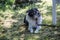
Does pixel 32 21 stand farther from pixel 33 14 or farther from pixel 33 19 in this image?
pixel 33 14

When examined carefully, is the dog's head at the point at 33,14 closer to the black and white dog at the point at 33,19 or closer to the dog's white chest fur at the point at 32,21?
the black and white dog at the point at 33,19

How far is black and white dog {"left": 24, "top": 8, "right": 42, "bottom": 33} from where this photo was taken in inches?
227

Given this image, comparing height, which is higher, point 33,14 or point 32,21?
point 33,14

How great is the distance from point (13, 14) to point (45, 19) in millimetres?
1473

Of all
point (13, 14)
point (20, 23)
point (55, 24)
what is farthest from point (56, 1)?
point (13, 14)

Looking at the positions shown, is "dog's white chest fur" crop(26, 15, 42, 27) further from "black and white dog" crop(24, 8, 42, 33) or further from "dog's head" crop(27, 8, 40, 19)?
"dog's head" crop(27, 8, 40, 19)

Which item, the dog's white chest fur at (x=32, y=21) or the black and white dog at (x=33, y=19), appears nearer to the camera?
the black and white dog at (x=33, y=19)

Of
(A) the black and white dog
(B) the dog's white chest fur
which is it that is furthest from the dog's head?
(B) the dog's white chest fur

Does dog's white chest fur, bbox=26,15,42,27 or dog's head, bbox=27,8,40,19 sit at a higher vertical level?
dog's head, bbox=27,8,40,19

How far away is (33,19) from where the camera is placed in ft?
19.3

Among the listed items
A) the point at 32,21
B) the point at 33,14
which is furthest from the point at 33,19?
the point at 33,14

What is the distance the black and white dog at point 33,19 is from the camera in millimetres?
5762

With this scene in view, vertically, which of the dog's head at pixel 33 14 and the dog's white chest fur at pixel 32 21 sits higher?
the dog's head at pixel 33 14


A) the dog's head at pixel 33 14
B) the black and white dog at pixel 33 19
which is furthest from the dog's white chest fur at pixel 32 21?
the dog's head at pixel 33 14
